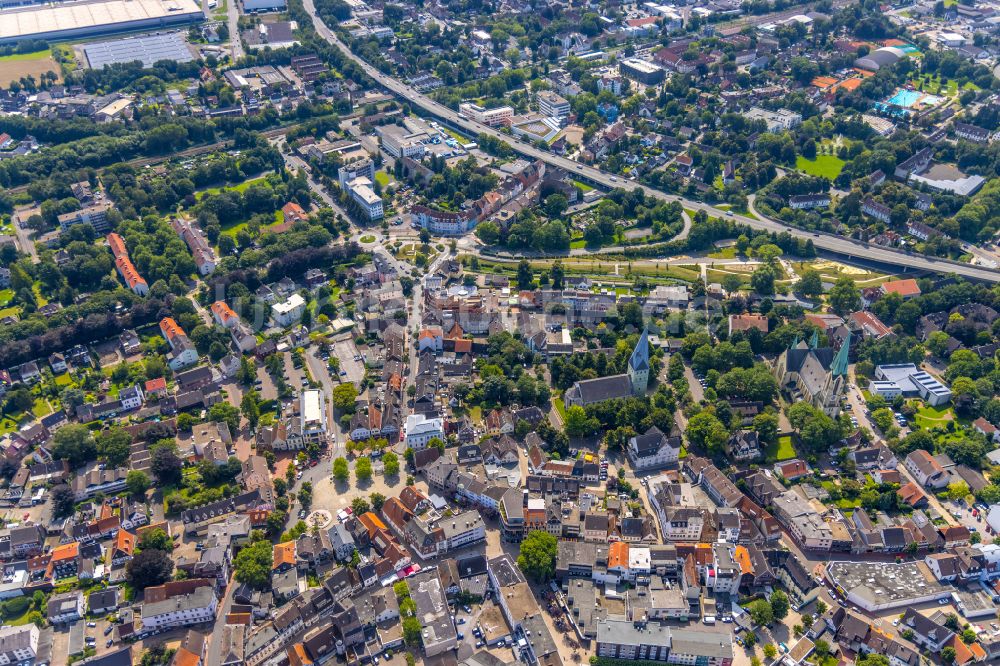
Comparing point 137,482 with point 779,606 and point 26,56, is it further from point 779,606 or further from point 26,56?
point 26,56

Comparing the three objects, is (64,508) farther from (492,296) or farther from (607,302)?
(607,302)

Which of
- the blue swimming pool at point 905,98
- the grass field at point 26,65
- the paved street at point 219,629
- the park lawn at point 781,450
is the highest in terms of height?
the grass field at point 26,65

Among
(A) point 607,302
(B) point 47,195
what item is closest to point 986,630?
(A) point 607,302

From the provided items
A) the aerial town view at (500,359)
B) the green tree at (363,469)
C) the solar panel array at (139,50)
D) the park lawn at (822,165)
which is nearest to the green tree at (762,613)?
the aerial town view at (500,359)

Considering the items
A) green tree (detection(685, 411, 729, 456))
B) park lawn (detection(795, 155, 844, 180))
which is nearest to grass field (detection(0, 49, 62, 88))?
park lawn (detection(795, 155, 844, 180))

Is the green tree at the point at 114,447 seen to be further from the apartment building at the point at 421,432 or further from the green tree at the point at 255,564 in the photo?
the apartment building at the point at 421,432

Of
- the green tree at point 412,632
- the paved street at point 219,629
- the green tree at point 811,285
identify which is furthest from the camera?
the green tree at point 811,285

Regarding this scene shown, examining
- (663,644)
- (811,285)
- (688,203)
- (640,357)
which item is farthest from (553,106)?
(663,644)
